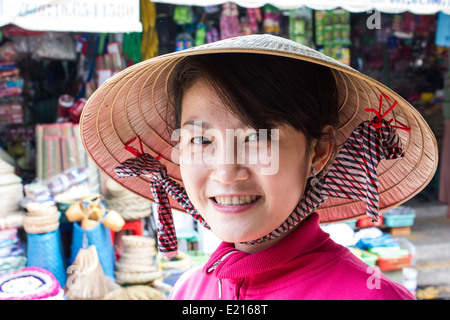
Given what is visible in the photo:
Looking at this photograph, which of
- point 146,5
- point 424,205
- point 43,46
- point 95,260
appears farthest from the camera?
point 424,205

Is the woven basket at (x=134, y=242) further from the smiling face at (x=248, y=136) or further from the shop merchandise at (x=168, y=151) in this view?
the smiling face at (x=248, y=136)

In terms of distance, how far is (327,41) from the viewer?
4762mm

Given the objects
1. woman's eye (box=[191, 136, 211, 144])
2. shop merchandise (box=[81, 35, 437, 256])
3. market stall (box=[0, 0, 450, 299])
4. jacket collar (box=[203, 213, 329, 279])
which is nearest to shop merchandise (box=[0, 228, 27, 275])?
market stall (box=[0, 0, 450, 299])

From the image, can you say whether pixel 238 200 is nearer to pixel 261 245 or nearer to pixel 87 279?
pixel 261 245

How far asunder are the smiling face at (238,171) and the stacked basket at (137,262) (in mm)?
2544

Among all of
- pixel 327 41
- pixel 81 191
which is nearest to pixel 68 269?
pixel 81 191

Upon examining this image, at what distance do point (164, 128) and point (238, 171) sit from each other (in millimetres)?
533

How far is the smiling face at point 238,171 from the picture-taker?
0.91 m

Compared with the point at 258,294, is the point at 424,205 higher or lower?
lower

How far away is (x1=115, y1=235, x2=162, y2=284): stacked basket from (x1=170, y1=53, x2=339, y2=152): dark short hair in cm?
259

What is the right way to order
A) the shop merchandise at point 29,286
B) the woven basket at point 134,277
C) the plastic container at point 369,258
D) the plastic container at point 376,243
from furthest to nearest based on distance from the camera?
the plastic container at point 376,243 < the plastic container at point 369,258 < the woven basket at point 134,277 < the shop merchandise at point 29,286

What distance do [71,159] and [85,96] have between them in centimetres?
83

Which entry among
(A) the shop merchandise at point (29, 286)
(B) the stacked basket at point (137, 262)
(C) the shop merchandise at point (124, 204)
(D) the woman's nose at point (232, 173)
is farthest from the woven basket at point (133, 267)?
(D) the woman's nose at point (232, 173)

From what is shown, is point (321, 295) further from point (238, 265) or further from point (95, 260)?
point (95, 260)
